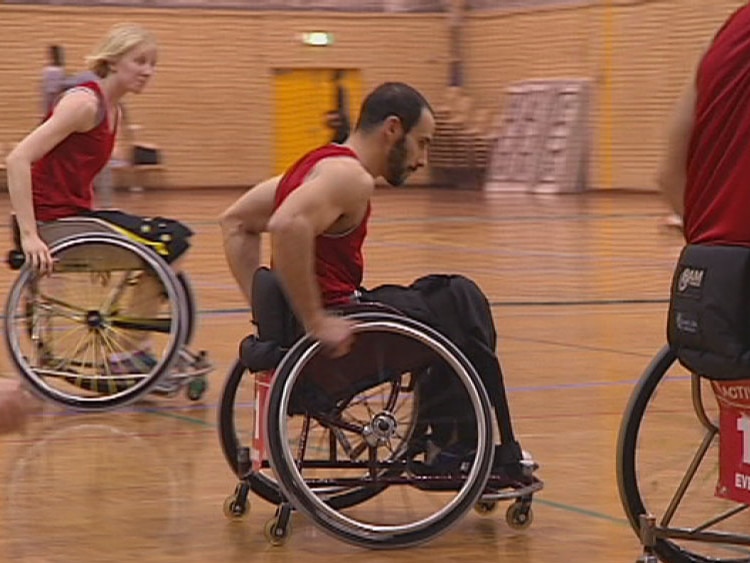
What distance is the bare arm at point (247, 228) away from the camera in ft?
13.9

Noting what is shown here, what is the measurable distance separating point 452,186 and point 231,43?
3.42 metres

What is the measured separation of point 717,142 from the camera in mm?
2857

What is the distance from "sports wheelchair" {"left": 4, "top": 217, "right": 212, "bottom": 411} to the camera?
17.6 feet

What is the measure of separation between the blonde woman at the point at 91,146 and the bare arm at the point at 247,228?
1143 mm

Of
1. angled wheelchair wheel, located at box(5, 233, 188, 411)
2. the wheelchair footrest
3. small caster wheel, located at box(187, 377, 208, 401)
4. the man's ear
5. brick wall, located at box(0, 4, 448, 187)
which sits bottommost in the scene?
brick wall, located at box(0, 4, 448, 187)

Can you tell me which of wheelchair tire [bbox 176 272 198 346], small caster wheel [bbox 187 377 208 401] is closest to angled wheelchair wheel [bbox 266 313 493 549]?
wheelchair tire [bbox 176 272 198 346]

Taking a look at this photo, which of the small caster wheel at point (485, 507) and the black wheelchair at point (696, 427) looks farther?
the small caster wheel at point (485, 507)

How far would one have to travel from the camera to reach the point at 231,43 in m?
22.0

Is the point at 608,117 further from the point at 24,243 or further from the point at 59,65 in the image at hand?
the point at 24,243

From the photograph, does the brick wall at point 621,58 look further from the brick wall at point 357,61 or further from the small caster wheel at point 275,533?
the small caster wheel at point 275,533

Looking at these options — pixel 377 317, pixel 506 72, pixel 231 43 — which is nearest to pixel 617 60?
pixel 506 72

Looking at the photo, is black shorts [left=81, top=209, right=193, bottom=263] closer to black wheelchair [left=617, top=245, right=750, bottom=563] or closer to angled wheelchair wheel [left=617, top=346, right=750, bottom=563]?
black wheelchair [left=617, top=245, right=750, bottom=563]

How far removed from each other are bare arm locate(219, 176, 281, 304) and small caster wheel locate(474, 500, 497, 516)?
78 cm

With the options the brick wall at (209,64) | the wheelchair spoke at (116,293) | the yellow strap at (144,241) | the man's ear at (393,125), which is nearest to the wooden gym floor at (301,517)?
the wheelchair spoke at (116,293)
